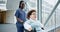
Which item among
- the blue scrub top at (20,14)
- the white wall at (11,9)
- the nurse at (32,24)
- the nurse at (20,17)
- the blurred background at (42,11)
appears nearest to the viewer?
the nurse at (32,24)

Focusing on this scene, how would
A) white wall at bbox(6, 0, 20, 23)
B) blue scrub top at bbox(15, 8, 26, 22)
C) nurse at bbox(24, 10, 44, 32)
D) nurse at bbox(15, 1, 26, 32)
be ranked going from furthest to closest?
white wall at bbox(6, 0, 20, 23) < blue scrub top at bbox(15, 8, 26, 22) < nurse at bbox(15, 1, 26, 32) < nurse at bbox(24, 10, 44, 32)

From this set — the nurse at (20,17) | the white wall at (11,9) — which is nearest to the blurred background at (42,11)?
the white wall at (11,9)

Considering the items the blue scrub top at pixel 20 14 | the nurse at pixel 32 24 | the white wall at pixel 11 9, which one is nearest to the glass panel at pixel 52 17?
the blue scrub top at pixel 20 14

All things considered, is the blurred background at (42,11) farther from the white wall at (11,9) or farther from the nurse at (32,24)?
the nurse at (32,24)

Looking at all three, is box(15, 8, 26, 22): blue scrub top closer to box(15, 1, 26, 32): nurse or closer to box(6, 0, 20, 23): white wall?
box(15, 1, 26, 32): nurse

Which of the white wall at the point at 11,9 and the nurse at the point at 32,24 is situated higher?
the nurse at the point at 32,24

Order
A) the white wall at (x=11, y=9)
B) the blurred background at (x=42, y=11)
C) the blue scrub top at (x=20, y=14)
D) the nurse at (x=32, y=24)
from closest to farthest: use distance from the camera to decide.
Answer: the nurse at (x=32, y=24), the blurred background at (x=42, y=11), the blue scrub top at (x=20, y=14), the white wall at (x=11, y=9)

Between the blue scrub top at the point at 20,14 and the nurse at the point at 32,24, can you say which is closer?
the nurse at the point at 32,24

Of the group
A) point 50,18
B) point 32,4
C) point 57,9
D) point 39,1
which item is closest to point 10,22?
point 32,4

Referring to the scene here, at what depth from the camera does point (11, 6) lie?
29.6 ft

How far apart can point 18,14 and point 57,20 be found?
103 centimetres

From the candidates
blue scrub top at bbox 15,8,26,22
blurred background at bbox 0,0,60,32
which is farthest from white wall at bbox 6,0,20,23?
blue scrub top at bbox 15,8,26,22

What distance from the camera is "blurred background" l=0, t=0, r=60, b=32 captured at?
4.44 meters

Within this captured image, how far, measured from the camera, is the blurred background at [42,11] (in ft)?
14.6
